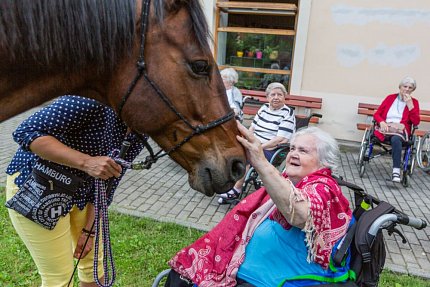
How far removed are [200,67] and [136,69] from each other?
230 millimetres

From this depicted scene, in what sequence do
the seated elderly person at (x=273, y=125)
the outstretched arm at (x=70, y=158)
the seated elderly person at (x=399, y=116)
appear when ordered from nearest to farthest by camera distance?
1. the outstretched arm at (x=70, y=158)
2. the seated elderly person at (x=273, y=125)
3. the seated elderly person at (x=399, y=116)

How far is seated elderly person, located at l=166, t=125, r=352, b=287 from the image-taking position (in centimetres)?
161

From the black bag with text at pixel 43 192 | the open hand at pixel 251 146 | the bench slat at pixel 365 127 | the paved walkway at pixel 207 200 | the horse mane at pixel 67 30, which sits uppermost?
the horse mane at pixel 67 30

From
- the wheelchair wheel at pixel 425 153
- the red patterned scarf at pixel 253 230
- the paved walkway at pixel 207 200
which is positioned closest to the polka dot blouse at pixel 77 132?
the red patterned scarf at pixel 253 230

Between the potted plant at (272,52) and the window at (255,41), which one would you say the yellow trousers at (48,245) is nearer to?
the window at (255,41)

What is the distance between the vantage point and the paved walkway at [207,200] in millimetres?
3432

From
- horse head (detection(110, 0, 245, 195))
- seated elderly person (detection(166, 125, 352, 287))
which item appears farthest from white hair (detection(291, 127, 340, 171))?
horse head (detection(110, 0, 245, 195))

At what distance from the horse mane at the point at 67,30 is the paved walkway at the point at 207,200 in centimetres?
279

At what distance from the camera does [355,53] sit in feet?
22.1

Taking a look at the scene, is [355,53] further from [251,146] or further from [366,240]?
[251,146]

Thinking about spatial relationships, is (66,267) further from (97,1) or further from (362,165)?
(362,165)

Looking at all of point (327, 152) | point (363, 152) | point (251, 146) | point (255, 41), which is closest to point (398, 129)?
point (363, 152)

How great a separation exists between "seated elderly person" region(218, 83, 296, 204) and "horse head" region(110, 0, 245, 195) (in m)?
3.06

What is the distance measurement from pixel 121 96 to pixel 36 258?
1057 millimetres
